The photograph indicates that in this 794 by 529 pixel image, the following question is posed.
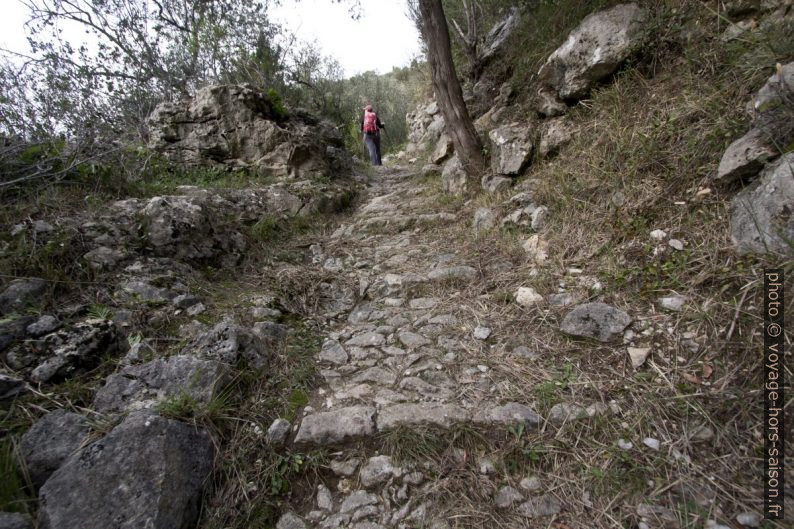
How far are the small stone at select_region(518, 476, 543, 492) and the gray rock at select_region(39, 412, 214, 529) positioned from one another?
1.28m

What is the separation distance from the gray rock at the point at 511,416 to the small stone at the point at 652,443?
0.39 m

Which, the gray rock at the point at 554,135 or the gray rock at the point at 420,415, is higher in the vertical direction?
the gray rock at the point at 554,135

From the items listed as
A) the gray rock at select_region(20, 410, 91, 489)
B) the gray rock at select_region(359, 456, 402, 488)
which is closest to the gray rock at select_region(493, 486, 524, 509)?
the gray rock at select_region(359, 456, 402, 488)

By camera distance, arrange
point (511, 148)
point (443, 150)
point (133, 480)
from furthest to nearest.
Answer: point (443, 150), point (511, 148), point (133, 480)

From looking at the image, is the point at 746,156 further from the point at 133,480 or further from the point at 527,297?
the point at 133,480

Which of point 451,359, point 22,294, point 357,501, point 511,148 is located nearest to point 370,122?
point 511,148

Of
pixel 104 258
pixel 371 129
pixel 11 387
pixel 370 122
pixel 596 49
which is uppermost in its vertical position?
pixel 370 122

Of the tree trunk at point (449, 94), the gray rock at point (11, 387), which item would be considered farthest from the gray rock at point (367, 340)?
the tree trunk at point (449, 94)

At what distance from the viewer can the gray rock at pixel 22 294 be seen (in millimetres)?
1907

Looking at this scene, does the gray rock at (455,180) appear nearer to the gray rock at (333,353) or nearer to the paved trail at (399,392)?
the paved trail at (399,392)

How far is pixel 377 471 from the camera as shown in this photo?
1.46 metres

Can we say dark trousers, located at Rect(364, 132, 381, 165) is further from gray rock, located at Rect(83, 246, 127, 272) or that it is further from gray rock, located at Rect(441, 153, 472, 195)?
gray rock, located at Rect(83, 246, 127, 272)

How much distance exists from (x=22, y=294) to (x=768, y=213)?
3979mm

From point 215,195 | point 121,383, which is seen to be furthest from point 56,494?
point 215,195
